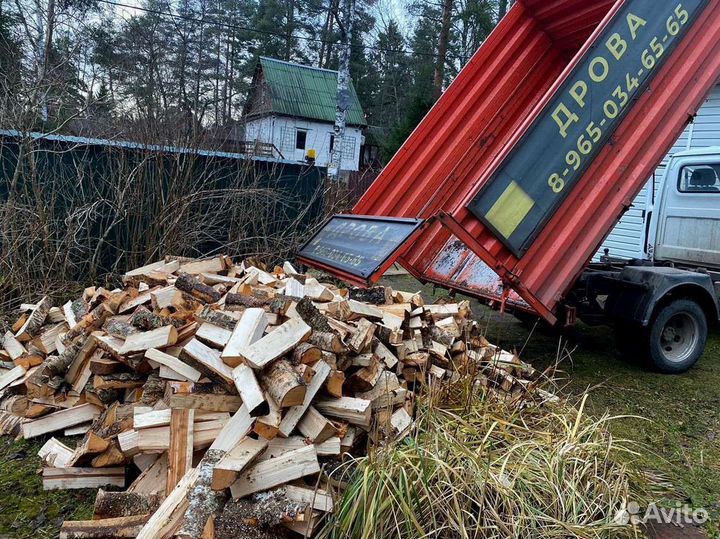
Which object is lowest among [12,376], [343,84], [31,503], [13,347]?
[31,503]

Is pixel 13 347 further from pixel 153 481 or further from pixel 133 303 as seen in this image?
pixel 153 481

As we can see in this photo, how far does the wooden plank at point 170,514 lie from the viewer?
7.09 feet

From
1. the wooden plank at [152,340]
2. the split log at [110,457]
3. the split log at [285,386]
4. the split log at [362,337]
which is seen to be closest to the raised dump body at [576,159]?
the split log at [362,337]

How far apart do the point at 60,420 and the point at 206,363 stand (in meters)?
1.31

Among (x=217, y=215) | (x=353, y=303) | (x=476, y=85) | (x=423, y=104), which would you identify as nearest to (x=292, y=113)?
(x=423, y=104)

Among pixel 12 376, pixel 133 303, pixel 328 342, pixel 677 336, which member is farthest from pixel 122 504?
pixel 677 336

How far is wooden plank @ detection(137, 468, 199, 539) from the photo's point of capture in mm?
2161

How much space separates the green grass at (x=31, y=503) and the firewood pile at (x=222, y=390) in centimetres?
8

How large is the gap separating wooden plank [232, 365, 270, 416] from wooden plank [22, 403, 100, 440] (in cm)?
127

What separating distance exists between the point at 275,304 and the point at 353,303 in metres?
0.65

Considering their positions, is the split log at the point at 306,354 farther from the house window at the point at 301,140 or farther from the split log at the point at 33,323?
the house window at the point at 301,140

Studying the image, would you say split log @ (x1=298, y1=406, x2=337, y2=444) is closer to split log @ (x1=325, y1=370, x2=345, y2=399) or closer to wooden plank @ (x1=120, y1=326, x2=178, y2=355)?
split log @ (x1=325, y1=370, x2=345, y2=399)

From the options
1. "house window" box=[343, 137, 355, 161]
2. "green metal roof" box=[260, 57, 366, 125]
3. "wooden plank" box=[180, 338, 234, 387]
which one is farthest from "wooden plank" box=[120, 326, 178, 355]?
"house window" box=[343, 137, 355, 161]

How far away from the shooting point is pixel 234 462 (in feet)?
7.54
